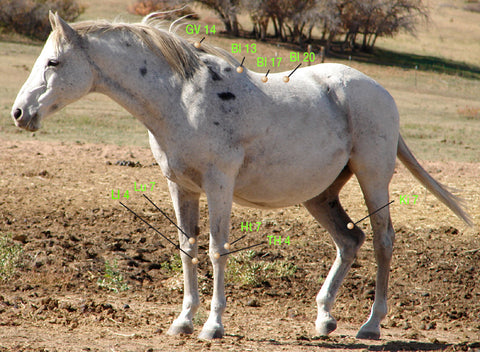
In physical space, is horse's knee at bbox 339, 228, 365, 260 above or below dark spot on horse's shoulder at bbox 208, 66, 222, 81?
below

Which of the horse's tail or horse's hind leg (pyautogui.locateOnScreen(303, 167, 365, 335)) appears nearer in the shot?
horse's hind leg (pyautogui.locateOnScreen(303, 167, 365, 335))

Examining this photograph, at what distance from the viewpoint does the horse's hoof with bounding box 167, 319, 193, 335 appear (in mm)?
4863

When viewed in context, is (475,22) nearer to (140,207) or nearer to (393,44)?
(393,44)

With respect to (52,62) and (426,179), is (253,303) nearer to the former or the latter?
(426,179)

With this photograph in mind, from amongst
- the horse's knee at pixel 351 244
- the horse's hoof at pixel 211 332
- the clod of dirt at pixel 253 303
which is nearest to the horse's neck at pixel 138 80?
the horse's hoof at pixel 211 332

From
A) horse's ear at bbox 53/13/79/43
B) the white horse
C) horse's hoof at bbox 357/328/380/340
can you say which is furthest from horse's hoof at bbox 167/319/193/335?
horse's ear at bbox 53/13/79/43

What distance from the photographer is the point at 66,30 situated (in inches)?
167

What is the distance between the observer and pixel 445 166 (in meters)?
11.4

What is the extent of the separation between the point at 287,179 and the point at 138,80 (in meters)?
1.31

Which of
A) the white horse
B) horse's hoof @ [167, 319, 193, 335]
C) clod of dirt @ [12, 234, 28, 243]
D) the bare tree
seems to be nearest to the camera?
the white horse

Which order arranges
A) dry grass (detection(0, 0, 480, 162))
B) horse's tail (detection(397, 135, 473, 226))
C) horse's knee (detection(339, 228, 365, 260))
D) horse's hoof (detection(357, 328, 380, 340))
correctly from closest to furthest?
horse's hoof (detection(357, 328, 380, 340)) → horse's knee (detection(339, 228, 365, 260)) → horse's tail (detection(397, 135, 473, 226)) → dry grass (detection(0, 0, 480, 162))

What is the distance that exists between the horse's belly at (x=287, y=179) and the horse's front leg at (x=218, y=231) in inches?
10.5

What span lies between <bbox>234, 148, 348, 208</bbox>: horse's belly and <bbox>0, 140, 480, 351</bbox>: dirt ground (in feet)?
3.47

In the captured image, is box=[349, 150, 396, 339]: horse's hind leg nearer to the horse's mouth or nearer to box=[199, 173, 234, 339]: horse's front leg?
box=[199, 173, 234, 339]: horse's front leg
